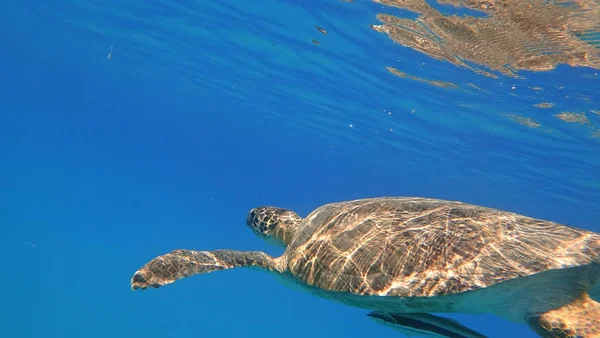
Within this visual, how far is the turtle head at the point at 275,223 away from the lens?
23.5 ft

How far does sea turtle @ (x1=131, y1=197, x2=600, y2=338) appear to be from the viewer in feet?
12.2

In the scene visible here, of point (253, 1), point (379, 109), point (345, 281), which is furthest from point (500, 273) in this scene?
point (379, 109)

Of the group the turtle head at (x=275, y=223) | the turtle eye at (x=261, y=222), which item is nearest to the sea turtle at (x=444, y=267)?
the turtle head at (x=275, y=223)

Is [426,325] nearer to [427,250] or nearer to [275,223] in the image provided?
[427,250]

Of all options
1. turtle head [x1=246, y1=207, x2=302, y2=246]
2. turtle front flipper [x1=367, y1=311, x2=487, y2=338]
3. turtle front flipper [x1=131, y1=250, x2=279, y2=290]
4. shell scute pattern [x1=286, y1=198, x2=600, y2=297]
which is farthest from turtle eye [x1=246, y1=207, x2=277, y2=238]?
turtle front flipper [x1=367, y1=311, x2=487, y2=338]

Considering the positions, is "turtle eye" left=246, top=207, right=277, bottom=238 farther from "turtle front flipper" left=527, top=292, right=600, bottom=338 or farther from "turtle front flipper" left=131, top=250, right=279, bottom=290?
"turtle front flipper" left=527, top=292, right=600, bottom=338

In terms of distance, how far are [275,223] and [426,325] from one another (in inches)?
149

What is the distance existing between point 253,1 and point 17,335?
3696cm

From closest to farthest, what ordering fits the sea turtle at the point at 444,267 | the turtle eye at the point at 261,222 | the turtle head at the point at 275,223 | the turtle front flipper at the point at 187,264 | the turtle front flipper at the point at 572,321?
the turtle front flipper at the point at 572,321
the sea turtle at the point at 444,267
the turtle front flipper at the point at 187,264
the turtle head at the point at 275,223
the turtle eye at the point at 261,222

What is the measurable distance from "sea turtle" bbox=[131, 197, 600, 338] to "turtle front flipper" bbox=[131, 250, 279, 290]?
1cm

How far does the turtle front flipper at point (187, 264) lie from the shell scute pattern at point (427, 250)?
0.62 meters

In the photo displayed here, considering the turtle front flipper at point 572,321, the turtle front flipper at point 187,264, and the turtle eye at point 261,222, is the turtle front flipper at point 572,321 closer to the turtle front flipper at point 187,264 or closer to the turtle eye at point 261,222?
the turtle front flipper at point 187,264

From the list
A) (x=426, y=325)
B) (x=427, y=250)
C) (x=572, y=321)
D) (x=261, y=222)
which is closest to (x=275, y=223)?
(x=261, y=222)

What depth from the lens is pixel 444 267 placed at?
3.97 metres
